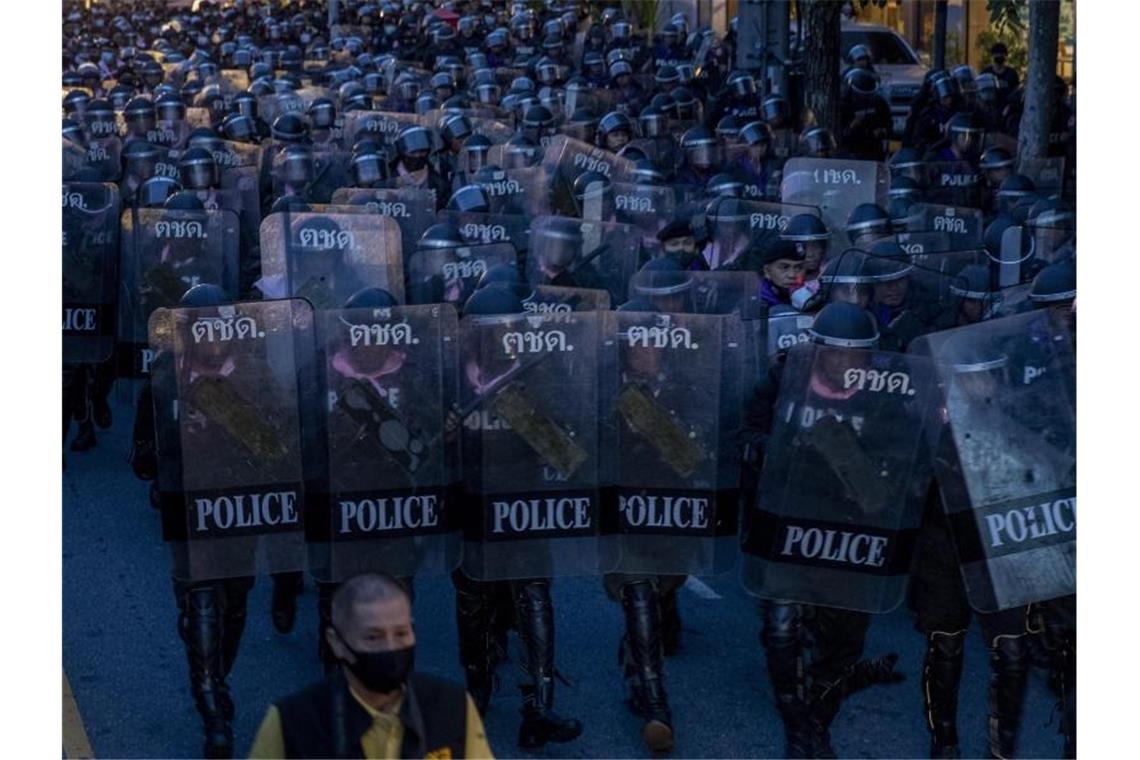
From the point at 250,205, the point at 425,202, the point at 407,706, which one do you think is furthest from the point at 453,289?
the point at 407,706

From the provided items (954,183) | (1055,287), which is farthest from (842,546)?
(954,183)

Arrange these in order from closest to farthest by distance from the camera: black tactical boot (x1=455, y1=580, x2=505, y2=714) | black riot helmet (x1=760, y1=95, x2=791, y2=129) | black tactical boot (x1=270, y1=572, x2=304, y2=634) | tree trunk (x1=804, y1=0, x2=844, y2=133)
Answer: black tactical boot (x1=455, y1=580, x2=505, y2=714) → black tactical boot (x1=270, y1=572, x2=304, y2=634) → black riot helmet (x1=760, y1=95, x2=791, y2=129) → tree trunk (x1=804, y1=0, x2=844, y2=133)

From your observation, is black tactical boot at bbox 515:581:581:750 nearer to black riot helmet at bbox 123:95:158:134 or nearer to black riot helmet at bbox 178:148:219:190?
black riot helmet at bbox 178:148:219:190

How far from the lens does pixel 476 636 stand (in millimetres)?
7910

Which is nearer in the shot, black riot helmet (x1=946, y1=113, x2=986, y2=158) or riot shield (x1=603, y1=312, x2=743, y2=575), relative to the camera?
riot shield (x1=603, y1=312, x2=743, y2=575)

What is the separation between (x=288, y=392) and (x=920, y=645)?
319cm

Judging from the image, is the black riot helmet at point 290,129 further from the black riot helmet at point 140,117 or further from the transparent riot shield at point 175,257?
the transparent riot shield at point 175,257

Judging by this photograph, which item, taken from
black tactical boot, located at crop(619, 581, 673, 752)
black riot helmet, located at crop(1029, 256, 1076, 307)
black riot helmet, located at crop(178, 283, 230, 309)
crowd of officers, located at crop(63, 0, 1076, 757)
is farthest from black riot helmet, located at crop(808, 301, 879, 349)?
black riot helmet, located at crop(178, 283, 230, 309)

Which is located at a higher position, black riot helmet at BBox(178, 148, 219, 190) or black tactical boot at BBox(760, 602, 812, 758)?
black riot helmet at BBox(178, 148, 219, 190)

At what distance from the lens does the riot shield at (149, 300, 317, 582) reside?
24.0 ft

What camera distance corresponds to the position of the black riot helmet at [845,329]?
7082mm

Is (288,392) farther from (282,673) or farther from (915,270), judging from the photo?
(915,270)

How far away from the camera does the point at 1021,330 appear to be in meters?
6.83

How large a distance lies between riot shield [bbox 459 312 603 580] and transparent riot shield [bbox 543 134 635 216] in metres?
5.77
